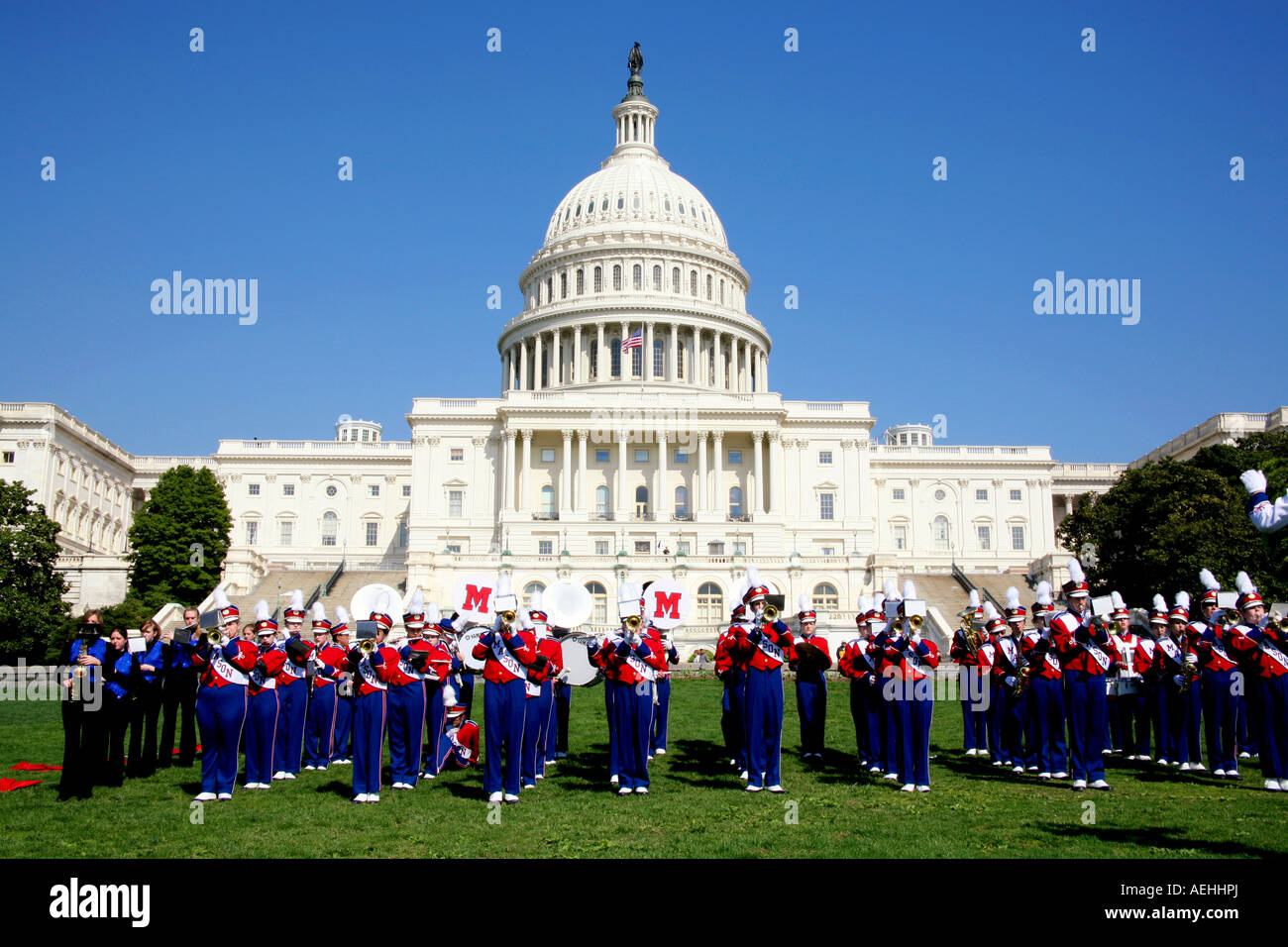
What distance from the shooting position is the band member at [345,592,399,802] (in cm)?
1449

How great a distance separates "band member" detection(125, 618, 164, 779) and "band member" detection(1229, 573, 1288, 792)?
15.8 meters

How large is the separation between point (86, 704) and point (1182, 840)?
1346cm

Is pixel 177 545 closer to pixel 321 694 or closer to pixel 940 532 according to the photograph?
pixel 321 694

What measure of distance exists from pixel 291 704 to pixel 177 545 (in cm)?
5294

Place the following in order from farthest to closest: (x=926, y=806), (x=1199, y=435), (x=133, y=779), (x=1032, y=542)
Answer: (x=1032, y=542) → (x=1199, y=435) → (x=133, y=779) → (x=926, y=806)

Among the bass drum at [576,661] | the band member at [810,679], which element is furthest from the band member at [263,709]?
the band member at [810,679]

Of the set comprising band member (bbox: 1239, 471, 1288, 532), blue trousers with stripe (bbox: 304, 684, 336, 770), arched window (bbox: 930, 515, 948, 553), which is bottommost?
blue trousers with stripe (bbox: 304, 684, 336, 770)

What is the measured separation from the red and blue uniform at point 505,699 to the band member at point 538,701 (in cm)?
20

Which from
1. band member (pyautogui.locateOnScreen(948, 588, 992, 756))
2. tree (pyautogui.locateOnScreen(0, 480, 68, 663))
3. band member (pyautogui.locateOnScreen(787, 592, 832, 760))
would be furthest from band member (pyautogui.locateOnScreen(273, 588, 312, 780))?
tree (pyautogui.locateOnScreen(0, 480, 68, 663))

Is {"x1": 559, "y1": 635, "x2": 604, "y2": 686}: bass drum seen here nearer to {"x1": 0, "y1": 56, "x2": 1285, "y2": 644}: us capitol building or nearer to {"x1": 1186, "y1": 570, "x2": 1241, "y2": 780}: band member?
{"x1": 1186, "y1": 570, "x2": 1241, "y2": 780}: band member

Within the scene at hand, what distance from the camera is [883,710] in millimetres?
16812
